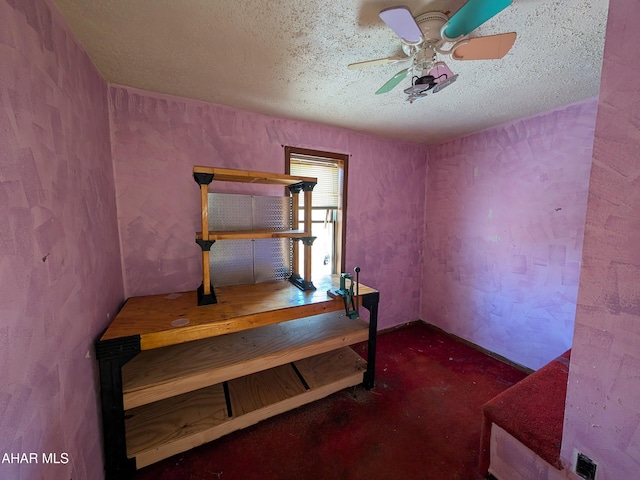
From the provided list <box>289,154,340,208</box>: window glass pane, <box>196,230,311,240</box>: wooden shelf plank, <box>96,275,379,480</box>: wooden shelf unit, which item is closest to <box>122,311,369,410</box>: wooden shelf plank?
<box>96,275,379,480</box>: wooden shelf unit

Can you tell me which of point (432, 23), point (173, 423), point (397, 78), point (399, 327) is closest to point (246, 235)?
point (173, 423)

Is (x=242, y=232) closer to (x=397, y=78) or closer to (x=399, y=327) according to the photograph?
(x=397, y=78)

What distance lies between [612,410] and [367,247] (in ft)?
7.14

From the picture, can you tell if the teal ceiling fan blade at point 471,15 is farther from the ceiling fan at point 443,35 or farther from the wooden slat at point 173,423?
the wooden slat at point 173,423

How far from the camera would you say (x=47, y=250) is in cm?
91

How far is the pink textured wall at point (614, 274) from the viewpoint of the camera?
2.62 ft

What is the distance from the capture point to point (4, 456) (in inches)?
25.6

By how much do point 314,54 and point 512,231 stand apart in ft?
7.84

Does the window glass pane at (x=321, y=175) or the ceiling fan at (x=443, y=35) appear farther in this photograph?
the window glass pane at (x=321, y=175)

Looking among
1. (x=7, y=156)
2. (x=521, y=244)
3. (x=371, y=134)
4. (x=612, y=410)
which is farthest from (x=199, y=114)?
(x=521, y=244)

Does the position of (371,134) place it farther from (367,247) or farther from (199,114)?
(199,114)

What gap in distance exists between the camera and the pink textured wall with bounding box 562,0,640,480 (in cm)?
80

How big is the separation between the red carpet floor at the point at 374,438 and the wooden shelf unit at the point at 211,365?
5.5 inches

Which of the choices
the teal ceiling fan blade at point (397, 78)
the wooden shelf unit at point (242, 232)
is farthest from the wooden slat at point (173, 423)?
the teal ceiling fan blade at point (397, 78)
